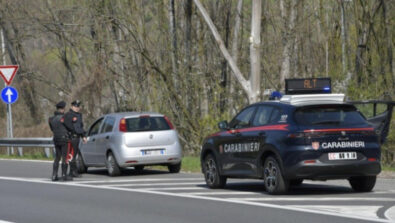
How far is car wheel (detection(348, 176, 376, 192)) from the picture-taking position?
14.7m

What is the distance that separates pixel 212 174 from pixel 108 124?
19.5 feet

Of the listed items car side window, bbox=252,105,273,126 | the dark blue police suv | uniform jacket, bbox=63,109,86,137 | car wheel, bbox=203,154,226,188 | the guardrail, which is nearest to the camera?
the dark blue police suv

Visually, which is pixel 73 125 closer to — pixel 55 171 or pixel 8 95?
pixel 55 171

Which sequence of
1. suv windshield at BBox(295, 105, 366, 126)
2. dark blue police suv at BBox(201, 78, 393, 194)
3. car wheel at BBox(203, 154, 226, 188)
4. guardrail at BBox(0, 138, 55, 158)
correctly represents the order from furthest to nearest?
1. guardrail at BBox(0, 138, 55, 158)
2. car wheel at BBox(203, 154, 226, 188)
3. suv windshield at BBox(295, 105, 366, 126)
4. dark blue police suv at BBox(201, 78, 393, 194)

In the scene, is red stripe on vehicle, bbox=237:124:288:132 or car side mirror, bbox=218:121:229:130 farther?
car side mirror, bbox=218:121:229:130

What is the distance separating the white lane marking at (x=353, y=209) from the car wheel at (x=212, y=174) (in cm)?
390

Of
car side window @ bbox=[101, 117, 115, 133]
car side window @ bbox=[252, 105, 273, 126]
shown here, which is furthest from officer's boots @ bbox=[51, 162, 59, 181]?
car side window @ bbox=[252, 105, 273, 126]

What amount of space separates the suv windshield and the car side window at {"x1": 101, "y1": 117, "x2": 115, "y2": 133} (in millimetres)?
8152

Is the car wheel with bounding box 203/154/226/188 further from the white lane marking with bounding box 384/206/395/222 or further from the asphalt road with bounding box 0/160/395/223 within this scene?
the white lane marking with bounding box 384/206/395/222

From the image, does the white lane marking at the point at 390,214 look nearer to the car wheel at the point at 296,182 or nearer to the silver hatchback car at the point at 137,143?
the car wheel at the point at 296,182

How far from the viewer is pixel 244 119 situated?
1562 cm

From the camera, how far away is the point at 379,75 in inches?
1086

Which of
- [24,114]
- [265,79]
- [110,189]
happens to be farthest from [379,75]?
[24,114]

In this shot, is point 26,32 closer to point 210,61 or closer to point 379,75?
point 210,61
